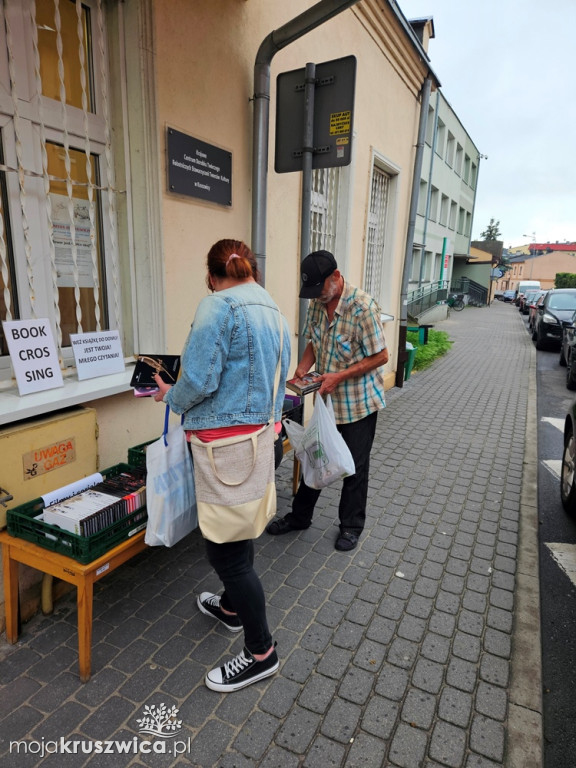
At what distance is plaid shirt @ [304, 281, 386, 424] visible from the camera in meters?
3.10

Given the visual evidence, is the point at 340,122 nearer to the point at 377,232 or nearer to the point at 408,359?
the point at 377,232

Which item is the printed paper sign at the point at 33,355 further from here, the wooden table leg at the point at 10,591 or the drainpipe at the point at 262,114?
the drainpipe at the point at 262,114

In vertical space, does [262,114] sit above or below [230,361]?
above

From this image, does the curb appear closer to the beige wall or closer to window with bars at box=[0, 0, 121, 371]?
the beige wall

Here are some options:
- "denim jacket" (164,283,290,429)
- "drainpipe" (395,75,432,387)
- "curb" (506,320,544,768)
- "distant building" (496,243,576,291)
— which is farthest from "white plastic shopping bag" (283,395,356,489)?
"distant building" (496,243,576,291)

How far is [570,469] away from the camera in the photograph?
4309 millimetres

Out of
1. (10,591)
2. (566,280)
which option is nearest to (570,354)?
(10,591)

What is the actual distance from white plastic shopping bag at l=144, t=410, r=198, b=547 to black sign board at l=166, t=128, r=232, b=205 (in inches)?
73.1

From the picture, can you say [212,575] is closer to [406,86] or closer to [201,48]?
[201,48]

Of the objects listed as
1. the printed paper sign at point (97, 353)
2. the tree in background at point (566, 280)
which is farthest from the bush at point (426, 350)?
the tree in background at point (566, 280)

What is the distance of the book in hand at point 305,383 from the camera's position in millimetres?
3041

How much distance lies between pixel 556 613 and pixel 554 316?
13213mm

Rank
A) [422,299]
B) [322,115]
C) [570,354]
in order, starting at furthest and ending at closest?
[422,299] < [570,354] < [322,115]

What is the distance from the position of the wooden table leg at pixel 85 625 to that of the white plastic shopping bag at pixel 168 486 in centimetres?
32
